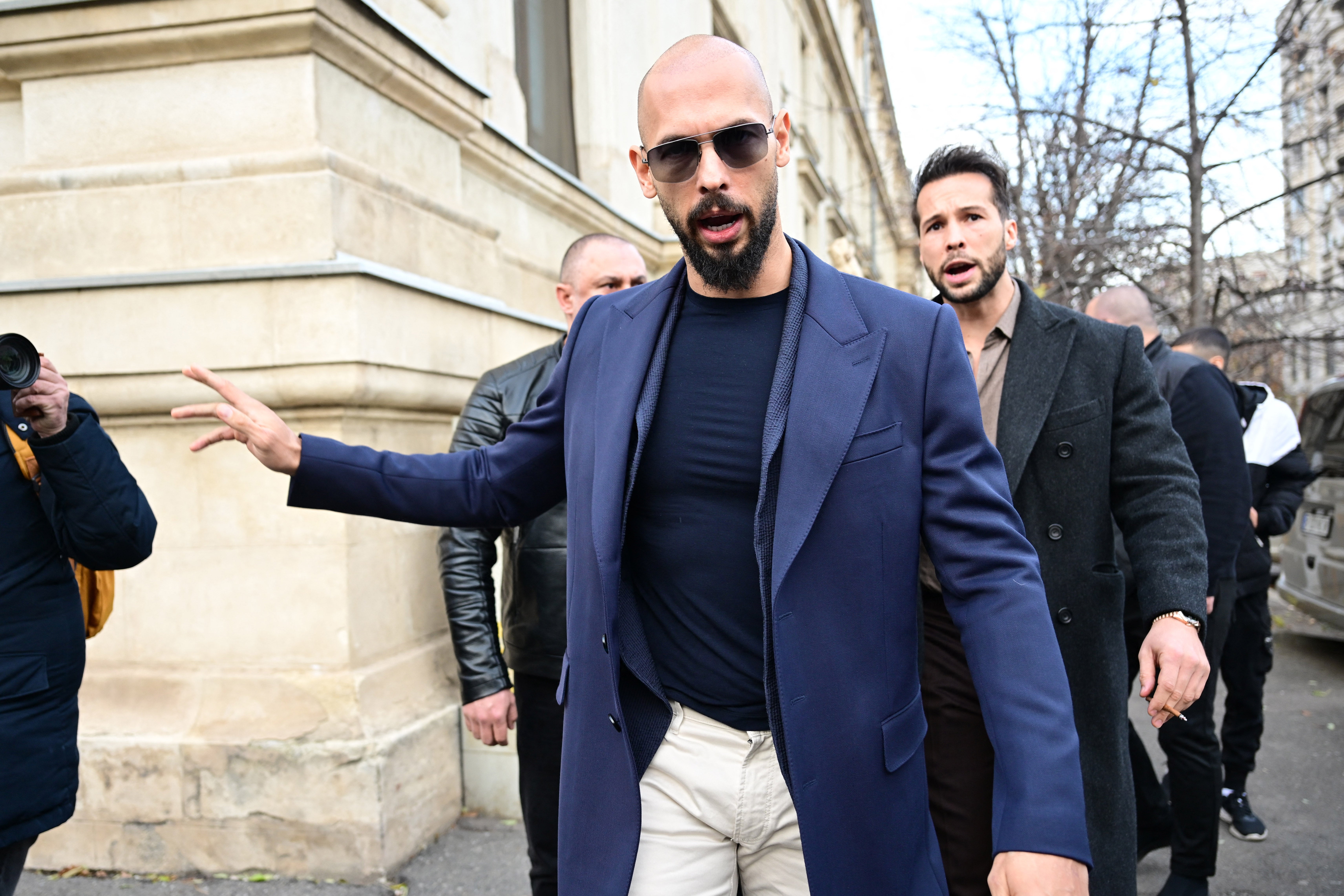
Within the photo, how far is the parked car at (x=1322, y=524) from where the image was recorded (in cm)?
754

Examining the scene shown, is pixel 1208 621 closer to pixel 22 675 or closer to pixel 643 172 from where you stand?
pixel 643 172

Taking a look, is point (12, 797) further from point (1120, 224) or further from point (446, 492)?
point (1120, 224)

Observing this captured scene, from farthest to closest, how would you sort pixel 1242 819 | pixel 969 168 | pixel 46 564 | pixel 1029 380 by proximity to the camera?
1. pixel 1242 819
2. pixel 969 168
3. pixel 1029 380
4. pixel 46 564

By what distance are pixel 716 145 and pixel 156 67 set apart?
3.43 m

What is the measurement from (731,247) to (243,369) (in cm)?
284

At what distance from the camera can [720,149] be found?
1.89 m

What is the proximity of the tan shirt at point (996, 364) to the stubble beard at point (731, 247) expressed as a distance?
3.21 ft

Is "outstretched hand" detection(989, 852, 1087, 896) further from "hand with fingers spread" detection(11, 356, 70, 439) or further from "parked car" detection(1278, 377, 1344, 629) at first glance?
"parked car" detection(1278, 377, 1344, 629)

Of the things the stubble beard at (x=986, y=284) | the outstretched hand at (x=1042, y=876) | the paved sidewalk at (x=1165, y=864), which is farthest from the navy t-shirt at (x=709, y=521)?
the paved sidewalk at (x=1165, y=864)

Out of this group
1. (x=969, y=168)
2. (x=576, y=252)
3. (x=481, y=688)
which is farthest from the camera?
(x=576, y=252)

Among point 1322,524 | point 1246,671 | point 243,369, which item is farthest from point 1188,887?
point 1322,524

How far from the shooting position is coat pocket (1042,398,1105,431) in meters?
2.66

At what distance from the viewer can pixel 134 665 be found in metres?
4.23

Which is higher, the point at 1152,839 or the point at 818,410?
the point at 818,410
